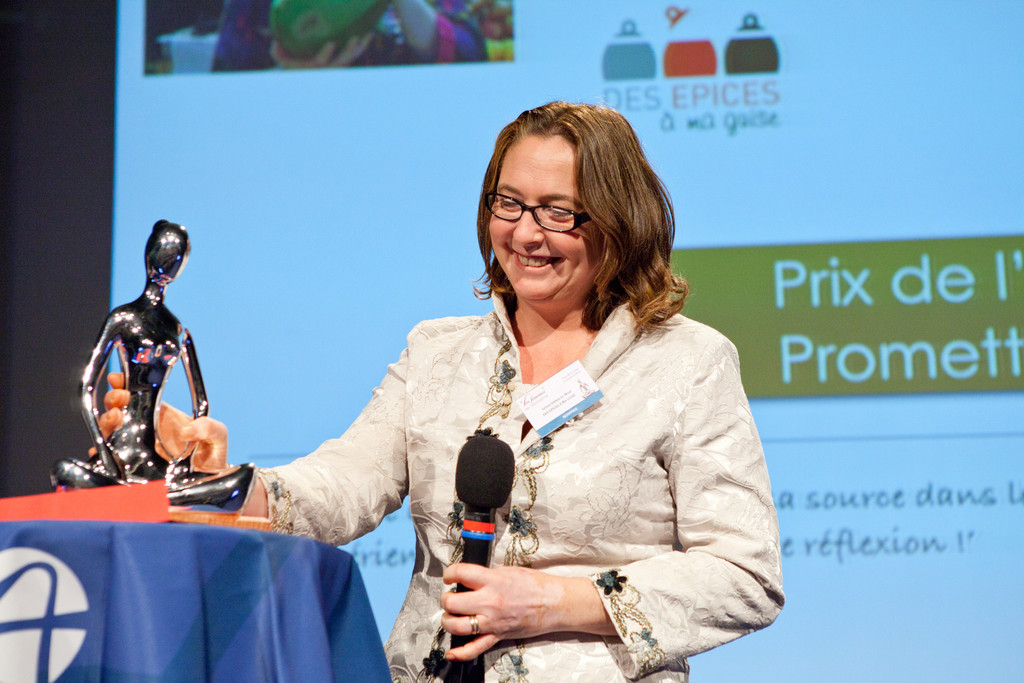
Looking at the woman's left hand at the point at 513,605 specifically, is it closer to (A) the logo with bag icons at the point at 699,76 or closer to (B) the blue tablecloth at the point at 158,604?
(B) the blue tablecloth at the point at 158,604

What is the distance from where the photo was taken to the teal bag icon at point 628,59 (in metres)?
2.94

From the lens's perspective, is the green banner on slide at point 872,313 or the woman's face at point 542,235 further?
the green banner on slide at point 872,313

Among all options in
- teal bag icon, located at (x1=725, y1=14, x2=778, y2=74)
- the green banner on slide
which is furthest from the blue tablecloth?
teal bag icon, located at (x1=725, y1=14, x2=778, y2=74)

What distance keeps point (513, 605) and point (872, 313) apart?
72.4 inches

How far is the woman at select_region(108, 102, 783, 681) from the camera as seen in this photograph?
138 cm

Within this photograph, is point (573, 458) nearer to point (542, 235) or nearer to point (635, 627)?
point (635, 627)

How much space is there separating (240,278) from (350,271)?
0.34m

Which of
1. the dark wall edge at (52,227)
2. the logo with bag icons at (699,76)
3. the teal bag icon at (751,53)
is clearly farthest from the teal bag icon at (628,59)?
the dark wall edge at (52,227)

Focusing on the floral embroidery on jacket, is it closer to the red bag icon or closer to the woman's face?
the woman's face

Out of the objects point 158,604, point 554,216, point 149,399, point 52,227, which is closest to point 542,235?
point 554,216

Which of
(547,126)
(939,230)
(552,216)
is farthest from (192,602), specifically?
(939,230)

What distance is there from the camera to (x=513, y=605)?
1313 millimetres

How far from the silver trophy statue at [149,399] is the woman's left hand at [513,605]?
31cm

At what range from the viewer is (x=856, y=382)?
2764 mm
